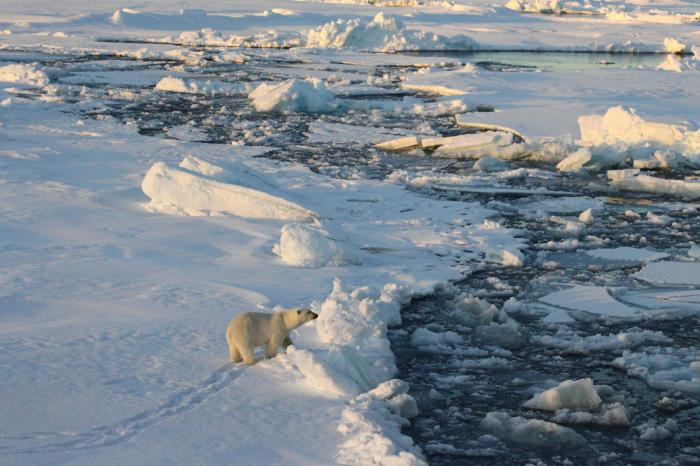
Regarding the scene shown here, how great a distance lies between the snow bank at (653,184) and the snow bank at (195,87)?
31.2 ft

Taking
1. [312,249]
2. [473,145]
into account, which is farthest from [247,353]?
[473,145]

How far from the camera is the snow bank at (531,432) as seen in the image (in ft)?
13.6

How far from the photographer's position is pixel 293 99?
15625mm

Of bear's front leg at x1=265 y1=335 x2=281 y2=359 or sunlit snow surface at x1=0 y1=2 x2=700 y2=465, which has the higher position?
bear's front leg at x1=265 y1=335 x2=281 y2=359

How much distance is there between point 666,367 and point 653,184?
5.38 meters

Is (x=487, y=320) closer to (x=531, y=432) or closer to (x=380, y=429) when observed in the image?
(x=531, y=432)

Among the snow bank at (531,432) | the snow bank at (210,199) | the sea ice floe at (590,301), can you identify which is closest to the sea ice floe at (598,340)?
the sea ice floe at (590,301)

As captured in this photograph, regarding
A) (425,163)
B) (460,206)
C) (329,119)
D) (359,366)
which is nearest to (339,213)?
(460,206)

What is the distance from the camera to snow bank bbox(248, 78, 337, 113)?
15.5 metres

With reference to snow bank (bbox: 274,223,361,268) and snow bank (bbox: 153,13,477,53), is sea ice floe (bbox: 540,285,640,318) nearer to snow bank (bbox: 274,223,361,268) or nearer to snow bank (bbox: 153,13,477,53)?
snow bank (bbox: 274,223,361,268)

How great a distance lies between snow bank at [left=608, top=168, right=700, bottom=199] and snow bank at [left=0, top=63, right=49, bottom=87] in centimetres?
1248

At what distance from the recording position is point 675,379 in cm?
489

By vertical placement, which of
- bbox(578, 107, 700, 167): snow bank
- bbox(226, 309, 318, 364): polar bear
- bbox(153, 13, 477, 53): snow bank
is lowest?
bbox(226, 309, 318, 364): polar bear

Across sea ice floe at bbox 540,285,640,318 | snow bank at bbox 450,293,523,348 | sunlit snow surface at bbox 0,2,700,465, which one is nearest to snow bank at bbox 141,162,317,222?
sunlit snow surface at bbox 0,2,700,465
